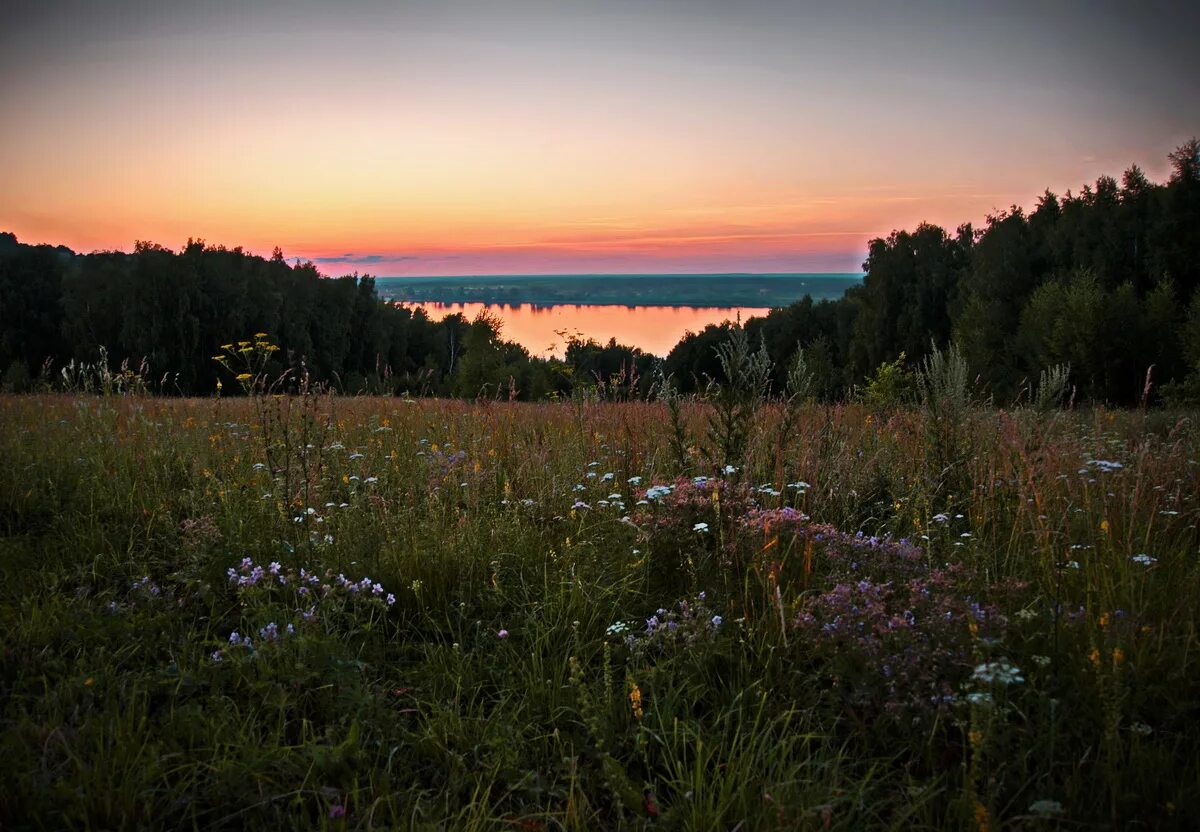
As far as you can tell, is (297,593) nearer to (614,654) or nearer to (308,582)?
(308,582)

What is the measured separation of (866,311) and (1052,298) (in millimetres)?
23396

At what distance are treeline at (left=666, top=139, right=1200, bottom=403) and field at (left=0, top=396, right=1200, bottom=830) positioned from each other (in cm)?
1508

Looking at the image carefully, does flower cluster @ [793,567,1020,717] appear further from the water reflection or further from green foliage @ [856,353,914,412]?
the water reflection

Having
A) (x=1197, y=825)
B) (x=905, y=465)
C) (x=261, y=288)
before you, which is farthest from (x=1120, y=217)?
(x=261, y=288)

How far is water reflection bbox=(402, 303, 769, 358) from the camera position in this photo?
49.0 meters

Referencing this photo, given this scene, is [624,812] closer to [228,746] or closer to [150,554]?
[228,746]

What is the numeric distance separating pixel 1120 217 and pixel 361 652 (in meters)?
52.3

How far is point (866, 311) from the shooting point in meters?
60.3

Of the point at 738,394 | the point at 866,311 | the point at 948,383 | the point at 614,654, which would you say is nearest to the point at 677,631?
the point at 614,654

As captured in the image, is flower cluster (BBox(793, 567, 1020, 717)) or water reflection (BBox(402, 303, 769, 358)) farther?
water reflection (BBox(402, 303, 769, 358))

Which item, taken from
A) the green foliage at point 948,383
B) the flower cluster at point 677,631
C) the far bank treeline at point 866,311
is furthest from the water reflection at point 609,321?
the flower cluster at point 677,631

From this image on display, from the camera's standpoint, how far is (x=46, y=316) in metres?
53.2

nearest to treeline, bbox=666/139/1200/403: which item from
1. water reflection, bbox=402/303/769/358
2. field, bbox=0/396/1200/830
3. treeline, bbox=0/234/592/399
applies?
water reflection, bbox=402/303/769/358

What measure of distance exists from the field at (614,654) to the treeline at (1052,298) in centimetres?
1508
